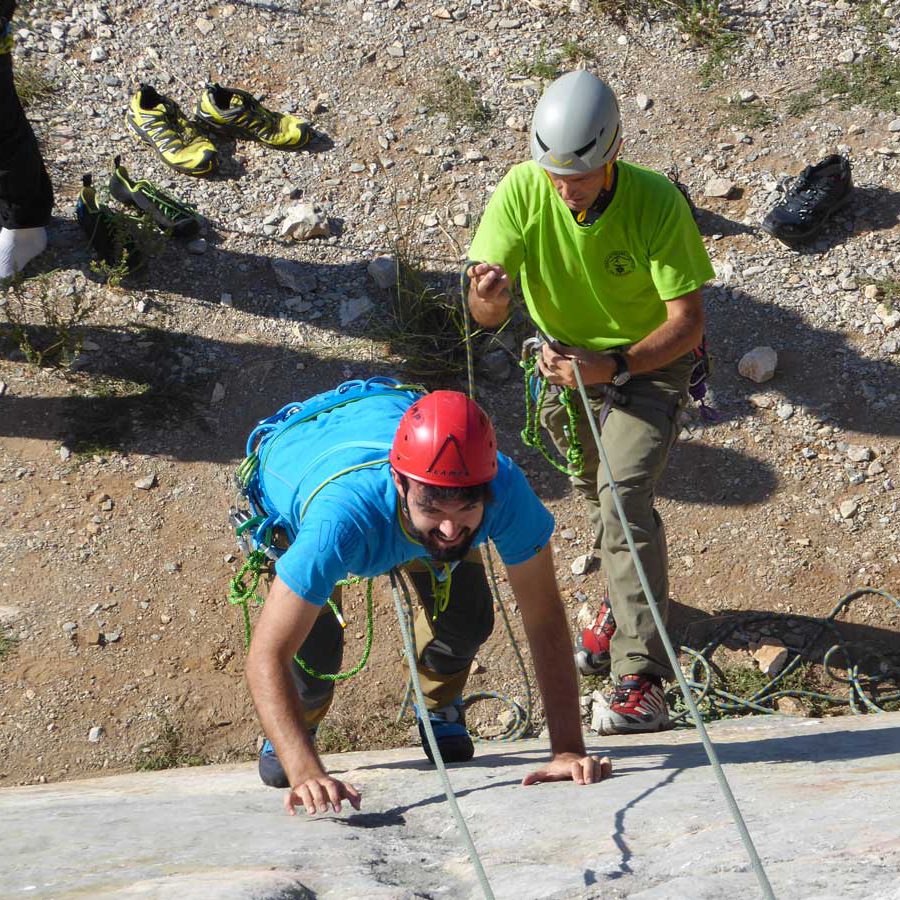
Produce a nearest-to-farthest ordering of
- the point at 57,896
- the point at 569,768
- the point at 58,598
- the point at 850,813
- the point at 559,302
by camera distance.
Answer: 1. the point at 57,896
2. the point at 850,813
3. the point at 569,768
4. the point at 559,302
5. the point at 58,598

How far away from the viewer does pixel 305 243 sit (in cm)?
689

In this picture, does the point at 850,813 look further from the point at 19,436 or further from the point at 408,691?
the point at 19,436

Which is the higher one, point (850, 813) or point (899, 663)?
point (850, 813)

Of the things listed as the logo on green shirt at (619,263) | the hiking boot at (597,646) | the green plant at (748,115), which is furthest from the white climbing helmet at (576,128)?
the green plant at (748,115)

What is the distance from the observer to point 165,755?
475cm

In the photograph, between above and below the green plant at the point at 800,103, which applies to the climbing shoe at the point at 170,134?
above

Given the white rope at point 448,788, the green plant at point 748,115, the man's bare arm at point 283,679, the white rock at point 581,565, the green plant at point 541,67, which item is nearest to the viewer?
the white rope at point 448,788

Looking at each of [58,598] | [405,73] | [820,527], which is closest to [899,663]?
[820,527]

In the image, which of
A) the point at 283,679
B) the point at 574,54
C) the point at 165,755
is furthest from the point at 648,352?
the point at 574,54

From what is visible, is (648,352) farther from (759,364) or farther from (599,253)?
(759,364)

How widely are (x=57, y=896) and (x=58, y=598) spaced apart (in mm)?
2941

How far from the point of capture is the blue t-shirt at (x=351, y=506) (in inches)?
119

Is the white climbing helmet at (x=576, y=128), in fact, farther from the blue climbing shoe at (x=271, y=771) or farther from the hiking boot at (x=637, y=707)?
the blue climbing shoe at (x=271, y=771)

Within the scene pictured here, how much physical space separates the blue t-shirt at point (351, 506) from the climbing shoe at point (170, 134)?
400 centimetres
